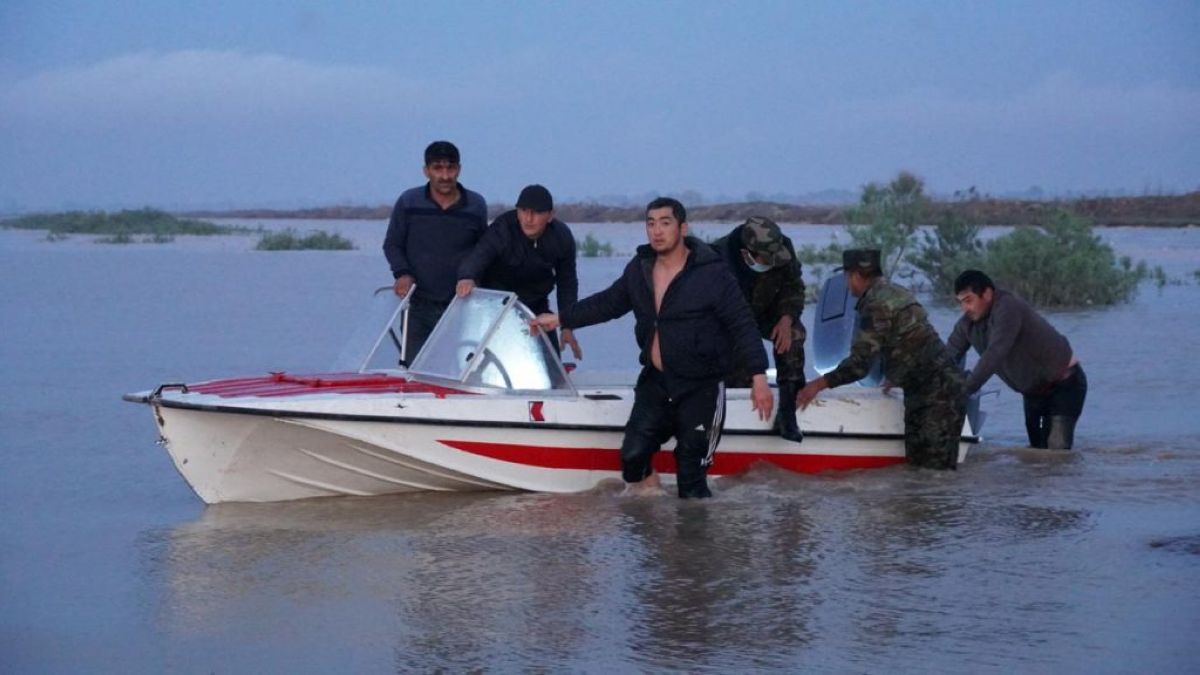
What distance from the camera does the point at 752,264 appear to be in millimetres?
9719

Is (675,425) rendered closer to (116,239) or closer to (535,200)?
(535,200)

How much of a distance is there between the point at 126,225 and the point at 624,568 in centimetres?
5648

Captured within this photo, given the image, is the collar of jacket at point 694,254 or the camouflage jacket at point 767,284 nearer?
the collar of jacket at point 694,254

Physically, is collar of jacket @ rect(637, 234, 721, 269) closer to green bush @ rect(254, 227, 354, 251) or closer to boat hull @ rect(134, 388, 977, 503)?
boat hull @ rect(134, 388, 977, 503)

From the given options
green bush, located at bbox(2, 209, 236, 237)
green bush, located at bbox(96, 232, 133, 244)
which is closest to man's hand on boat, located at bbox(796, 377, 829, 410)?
green bush, located at bbox(96, 232, 133, 244)

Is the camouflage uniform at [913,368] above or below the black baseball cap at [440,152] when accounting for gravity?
below

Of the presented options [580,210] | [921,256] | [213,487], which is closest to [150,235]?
[580,210]

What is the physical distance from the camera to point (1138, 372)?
16.5 m

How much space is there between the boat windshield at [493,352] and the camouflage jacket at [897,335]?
1652mm

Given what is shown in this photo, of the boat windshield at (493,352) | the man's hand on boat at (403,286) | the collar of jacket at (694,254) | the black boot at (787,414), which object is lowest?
the black boot at (787,414)

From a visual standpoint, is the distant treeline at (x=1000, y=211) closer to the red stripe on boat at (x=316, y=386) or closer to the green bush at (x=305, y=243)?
the green bush at (x=305, y=243)

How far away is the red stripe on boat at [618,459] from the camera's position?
31.6 ft

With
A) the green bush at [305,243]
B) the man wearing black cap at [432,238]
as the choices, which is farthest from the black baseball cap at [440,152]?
the green bush at [305,243]

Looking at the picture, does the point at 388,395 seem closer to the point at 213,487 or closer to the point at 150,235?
the point at 213,487
